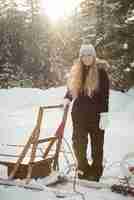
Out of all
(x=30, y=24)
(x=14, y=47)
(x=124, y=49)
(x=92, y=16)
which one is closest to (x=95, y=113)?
(x=124, y=49)

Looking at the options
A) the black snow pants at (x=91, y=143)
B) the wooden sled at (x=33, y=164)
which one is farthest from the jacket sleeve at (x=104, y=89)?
the wooden sled at (x=33, y=164)

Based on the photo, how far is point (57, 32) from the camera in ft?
92.0

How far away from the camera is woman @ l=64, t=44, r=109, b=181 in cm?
526

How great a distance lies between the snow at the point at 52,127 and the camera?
15.4 ft

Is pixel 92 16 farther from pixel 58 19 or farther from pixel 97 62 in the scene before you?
pixel 97 62

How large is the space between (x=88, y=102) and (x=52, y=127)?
6.15 metres

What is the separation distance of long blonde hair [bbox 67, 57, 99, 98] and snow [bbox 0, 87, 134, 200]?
2.01 feet

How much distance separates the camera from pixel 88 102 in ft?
17.5

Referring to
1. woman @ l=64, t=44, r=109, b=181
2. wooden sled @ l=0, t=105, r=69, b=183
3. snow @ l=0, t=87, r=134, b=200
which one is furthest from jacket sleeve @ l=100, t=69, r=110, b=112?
snow @ l=0, t=87, r=134, b=200

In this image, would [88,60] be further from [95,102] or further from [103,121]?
[103,121]

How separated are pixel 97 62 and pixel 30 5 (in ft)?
87.6

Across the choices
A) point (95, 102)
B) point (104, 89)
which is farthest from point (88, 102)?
point (104, 89)

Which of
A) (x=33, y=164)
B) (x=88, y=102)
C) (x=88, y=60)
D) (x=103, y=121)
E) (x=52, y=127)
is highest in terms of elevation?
(x=88, y=60)

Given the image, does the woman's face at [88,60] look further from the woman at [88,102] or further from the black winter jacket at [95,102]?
the black winter jacket at [95,102]
